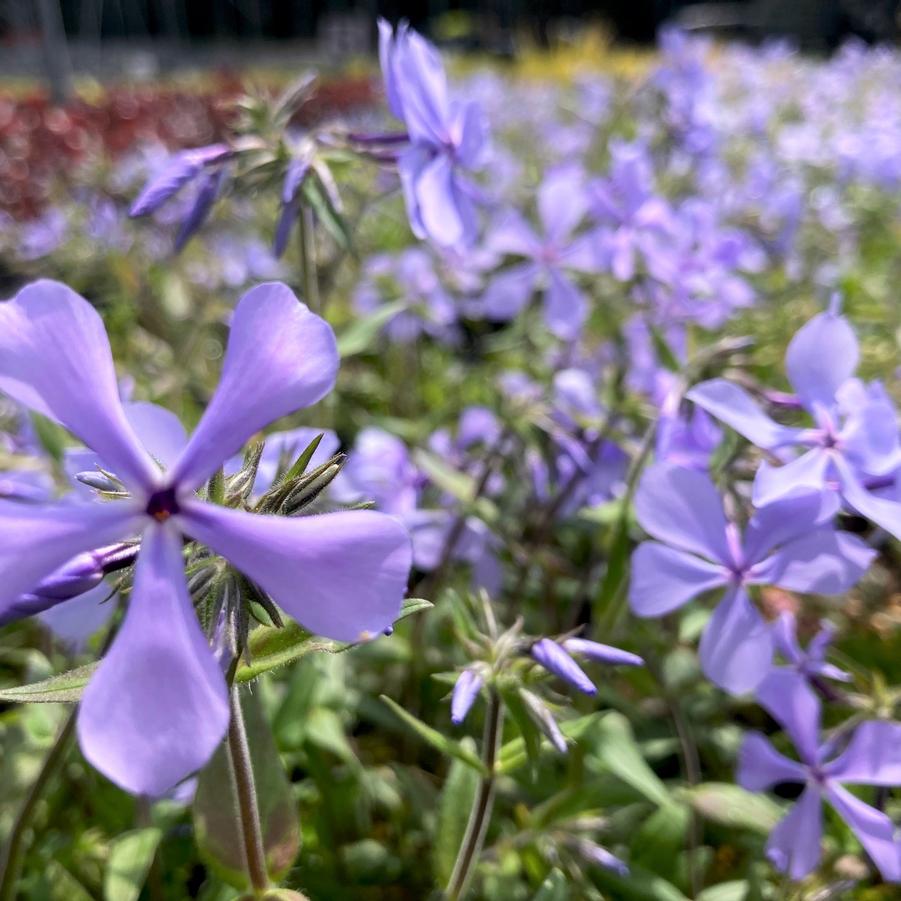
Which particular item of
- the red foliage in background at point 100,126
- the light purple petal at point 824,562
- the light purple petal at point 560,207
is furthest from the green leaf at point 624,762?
the red foliage in background at point 100,126

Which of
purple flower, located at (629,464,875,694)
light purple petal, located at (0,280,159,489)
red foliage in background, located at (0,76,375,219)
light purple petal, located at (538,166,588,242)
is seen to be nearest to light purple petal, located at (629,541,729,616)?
purple flower, located at (629,464,875,694)

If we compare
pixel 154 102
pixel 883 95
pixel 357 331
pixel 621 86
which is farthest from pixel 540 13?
pixel 357 331

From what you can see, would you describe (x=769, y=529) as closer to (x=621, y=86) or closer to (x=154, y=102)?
(x=621, y=86)

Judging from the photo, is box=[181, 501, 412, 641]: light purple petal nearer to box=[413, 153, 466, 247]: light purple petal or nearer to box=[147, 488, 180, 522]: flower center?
box=[147, 488, 180, 522]: flower center

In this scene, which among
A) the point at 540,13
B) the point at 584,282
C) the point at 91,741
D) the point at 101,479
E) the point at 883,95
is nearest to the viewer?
the point at 91,741

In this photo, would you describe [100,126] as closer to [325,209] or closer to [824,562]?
[325,209]
